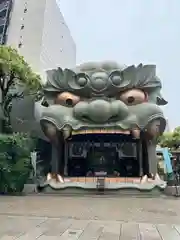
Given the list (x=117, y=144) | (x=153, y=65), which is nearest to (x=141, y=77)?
(x=153, y=65)

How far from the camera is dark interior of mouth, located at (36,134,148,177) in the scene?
2056 centimetres

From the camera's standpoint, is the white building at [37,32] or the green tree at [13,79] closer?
the green tree at [13,79]

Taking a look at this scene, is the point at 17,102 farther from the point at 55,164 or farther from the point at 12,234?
the point at 12,234

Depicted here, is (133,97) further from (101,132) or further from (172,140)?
(172,140)

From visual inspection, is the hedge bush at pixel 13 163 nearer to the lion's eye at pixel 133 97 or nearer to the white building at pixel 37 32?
the lion's eye at pixel 133 97

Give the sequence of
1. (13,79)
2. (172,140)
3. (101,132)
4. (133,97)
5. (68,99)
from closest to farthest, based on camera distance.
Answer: (101,132)
(133,97)
(68,99)
(13,79)
(172,140)

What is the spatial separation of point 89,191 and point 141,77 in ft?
28.3

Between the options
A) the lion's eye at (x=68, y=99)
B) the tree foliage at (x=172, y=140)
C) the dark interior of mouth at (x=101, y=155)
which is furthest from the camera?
the tree foliage at (x=172, y=140)

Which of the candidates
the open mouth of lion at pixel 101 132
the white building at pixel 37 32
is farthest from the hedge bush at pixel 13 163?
the white building at pixel 37 32

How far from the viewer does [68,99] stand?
19531mm

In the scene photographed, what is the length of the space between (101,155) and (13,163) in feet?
24.5

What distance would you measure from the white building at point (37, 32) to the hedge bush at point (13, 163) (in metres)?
29.1

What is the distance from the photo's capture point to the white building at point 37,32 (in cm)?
4673

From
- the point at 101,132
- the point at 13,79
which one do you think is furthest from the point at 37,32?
the point at 101,132
